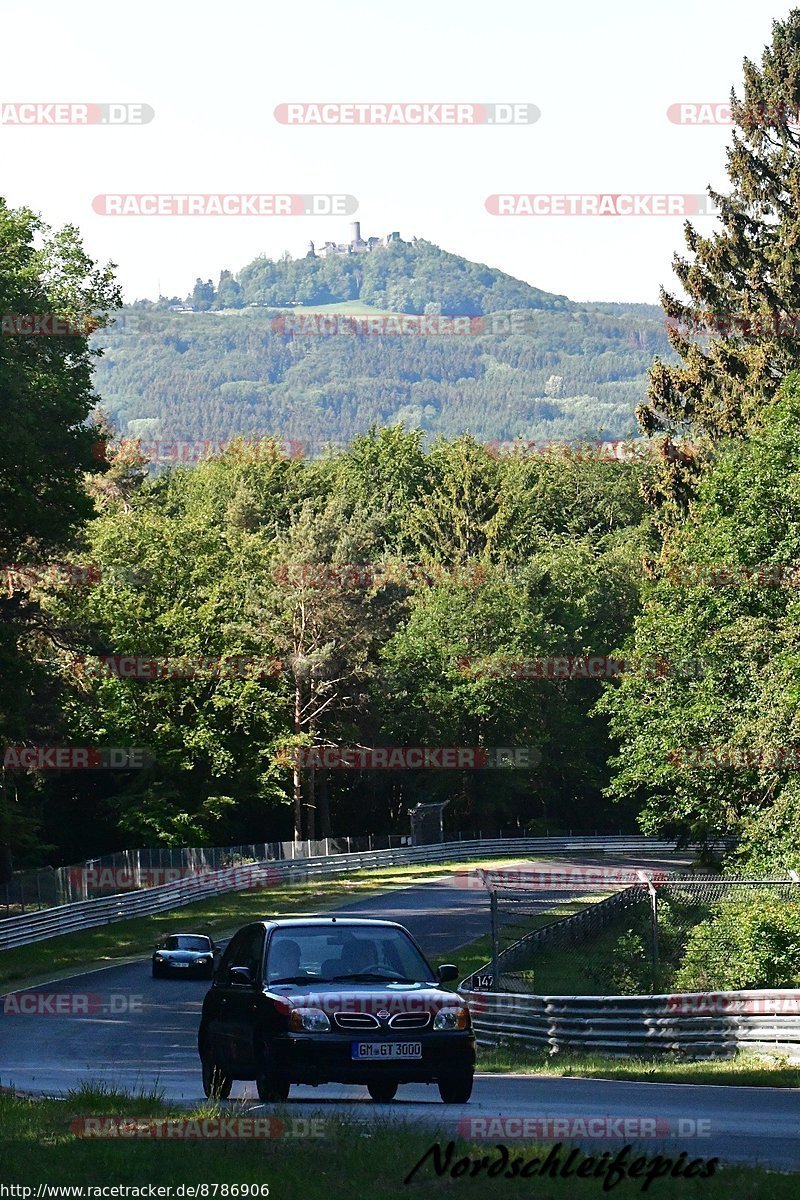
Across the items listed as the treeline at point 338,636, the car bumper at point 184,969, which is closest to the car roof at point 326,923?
the car bumper at point 184,969

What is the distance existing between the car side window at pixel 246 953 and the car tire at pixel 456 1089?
1.79 m

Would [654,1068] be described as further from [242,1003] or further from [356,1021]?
[356,1021]

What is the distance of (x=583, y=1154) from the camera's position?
→ 954cm

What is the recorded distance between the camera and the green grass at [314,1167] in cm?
855

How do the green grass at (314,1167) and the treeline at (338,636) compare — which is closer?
the green grass at (314,1167)

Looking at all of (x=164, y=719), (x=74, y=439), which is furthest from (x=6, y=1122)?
(x=164, y=719)

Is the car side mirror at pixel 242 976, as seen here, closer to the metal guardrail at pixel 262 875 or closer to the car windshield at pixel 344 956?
the car windshield at pixel 344 956

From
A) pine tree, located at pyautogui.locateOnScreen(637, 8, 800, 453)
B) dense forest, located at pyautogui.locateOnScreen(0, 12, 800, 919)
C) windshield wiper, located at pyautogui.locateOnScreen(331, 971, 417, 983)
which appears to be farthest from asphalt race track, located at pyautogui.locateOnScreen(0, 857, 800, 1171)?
pine tree, located at pyautogui.locateOnScreen(637, 8, 800, 453)

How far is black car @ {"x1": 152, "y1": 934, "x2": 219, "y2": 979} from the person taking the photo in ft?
121

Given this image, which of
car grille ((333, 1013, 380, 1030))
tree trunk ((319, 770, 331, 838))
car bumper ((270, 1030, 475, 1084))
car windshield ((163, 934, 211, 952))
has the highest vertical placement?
car grille ((333, 1013, 380, 1030))

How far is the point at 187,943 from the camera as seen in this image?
124 ft

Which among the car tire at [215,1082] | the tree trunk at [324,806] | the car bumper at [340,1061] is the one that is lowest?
the tree trunk at [324,806]

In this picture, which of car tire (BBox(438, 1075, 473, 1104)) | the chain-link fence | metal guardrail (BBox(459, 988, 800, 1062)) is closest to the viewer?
car tire (BBox(438, 1075, 473, 1104))

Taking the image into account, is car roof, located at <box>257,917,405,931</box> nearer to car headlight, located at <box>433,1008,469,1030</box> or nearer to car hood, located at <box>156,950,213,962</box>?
car headlight, located at <box>433,1008,469,1030</box>
